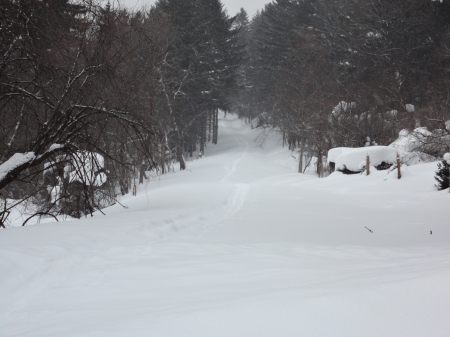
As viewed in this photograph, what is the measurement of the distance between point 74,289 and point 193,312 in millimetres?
1661

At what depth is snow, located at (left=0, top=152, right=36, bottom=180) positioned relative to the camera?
5441mm

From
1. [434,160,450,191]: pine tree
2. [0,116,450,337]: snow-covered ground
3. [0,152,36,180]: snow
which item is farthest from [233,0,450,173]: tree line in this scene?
[0,152,36,180]: snow

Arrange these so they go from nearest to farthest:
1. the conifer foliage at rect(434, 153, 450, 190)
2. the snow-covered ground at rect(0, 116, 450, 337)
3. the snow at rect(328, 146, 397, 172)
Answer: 1. the snow-covered ground at rect(0, 116, 450, 337)
2. the conifer foliage at rect(434, 153, 450, 190)
3. the snow at rect(328, 146, 397, 172)

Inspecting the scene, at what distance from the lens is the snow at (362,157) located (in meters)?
16.6

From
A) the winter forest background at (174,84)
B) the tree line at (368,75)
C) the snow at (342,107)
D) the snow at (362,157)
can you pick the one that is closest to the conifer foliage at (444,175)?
the winter forest background at (174,84)

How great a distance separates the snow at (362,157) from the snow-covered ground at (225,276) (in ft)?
26.9

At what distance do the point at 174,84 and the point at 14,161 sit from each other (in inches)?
822

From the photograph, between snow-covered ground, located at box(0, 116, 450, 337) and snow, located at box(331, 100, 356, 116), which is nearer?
snow-covered ground, located at box(0, 116, 450, 337)

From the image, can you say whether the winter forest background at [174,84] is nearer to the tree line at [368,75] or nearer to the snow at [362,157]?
the tree line at [368,75]

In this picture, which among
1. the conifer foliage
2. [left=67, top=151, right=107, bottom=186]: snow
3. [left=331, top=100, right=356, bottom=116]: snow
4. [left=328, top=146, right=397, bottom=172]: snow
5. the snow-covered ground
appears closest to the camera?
the snow-covered ground

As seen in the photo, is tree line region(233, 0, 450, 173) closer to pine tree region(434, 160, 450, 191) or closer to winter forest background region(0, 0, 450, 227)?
winter forest background region(0, 0, 450, 227)

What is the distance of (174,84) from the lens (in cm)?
2534

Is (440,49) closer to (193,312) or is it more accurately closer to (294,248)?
(294,248)

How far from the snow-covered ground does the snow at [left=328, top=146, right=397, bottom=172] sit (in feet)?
26.9
